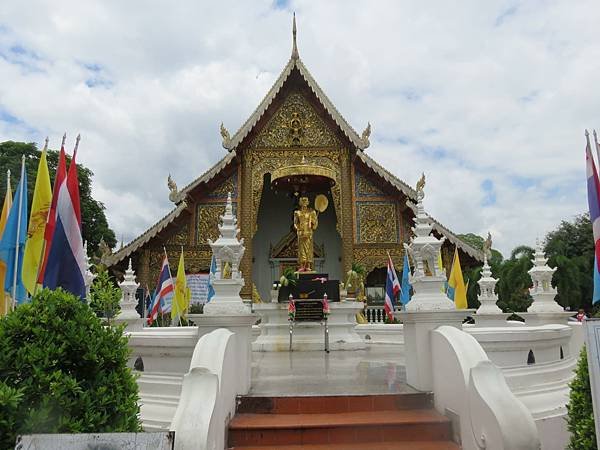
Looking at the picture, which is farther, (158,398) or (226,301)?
(226,301)

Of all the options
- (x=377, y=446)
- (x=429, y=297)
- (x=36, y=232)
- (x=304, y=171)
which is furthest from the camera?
(x=304, y=171)

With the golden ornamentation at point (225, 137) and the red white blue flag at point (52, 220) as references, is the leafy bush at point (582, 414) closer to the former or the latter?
the red white blue flag at point (52, 220)

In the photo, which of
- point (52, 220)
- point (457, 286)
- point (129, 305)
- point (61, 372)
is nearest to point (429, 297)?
point (61, 372)

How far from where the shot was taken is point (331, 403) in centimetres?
395

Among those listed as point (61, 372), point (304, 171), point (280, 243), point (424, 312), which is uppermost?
point (304, 171)

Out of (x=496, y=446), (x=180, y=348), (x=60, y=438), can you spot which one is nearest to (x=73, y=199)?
(x=180, y=348)

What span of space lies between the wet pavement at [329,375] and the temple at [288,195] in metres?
8.81

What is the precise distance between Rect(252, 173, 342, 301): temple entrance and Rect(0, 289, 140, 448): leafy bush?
15.4m

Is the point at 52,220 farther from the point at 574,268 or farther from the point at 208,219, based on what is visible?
the point at 574,268

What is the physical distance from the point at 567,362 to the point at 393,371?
182 cm

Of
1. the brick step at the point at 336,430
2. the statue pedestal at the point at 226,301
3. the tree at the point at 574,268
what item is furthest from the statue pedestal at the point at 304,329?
the tree at the point at 574,268

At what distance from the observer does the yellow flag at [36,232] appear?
5646mm

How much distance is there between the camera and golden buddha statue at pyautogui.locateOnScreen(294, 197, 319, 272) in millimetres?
11039

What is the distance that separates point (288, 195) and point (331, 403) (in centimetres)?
1268
